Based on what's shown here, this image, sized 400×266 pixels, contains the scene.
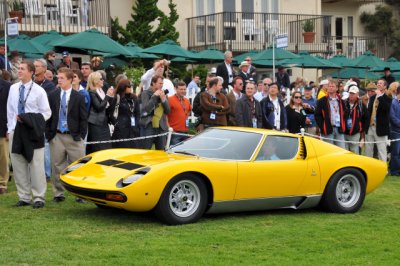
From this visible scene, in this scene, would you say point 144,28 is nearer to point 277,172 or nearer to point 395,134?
point 395,134

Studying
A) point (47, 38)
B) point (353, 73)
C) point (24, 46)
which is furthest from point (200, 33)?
point (24, 46)

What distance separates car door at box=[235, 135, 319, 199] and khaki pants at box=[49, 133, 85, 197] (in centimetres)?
266

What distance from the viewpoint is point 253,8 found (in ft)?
106

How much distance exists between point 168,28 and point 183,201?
62.5 ft

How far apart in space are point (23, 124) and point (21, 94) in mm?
456

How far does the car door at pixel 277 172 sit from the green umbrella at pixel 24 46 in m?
10.2

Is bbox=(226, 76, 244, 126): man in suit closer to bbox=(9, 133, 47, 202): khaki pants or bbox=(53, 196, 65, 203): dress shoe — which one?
bbox=(53, 196, 65, 203): dress shoe

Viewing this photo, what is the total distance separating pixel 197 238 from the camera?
823 cm

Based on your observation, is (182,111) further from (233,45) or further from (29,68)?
(233,45)

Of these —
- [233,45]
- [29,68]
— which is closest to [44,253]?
[29,68]

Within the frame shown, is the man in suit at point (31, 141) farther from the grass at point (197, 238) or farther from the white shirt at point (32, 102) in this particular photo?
the grass at point (197, 238)

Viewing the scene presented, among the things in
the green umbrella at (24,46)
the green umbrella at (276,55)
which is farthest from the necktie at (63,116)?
the green umbrella at (276,55)

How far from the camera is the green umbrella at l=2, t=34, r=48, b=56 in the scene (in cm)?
1842

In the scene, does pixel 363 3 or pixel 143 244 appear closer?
pixel 143 244
